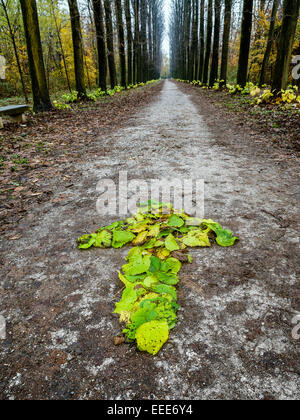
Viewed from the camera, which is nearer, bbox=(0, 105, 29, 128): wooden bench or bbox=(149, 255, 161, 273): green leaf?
bbox=(149, 255, 161, 273): green leaf

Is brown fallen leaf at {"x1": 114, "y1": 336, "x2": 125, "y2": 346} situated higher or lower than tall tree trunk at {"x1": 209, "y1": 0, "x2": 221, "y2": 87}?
lower

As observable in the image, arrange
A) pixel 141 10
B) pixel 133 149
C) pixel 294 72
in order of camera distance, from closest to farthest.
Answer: pixel 133 149
pixel 294 72
pixel 141 10

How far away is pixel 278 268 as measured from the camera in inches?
62.9

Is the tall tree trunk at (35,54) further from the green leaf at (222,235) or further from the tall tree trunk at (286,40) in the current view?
the green leaf at (222,235)

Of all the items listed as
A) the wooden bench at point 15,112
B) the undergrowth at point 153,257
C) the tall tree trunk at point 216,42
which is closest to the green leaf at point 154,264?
the undergrowth at point 153,257

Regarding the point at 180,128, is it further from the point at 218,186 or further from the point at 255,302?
the point at 255,302

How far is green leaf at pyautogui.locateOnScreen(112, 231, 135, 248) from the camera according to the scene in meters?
1.90

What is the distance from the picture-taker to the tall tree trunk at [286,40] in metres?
7.07

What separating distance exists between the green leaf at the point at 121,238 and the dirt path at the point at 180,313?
0.10m

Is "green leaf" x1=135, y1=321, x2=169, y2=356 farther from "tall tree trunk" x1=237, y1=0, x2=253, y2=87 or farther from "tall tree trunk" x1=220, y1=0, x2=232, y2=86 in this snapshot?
"tall tree trunk" x1=220, y1=0, x2=232, y2=86

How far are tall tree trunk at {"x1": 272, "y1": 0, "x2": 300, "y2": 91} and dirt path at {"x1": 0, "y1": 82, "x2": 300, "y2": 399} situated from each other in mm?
6937

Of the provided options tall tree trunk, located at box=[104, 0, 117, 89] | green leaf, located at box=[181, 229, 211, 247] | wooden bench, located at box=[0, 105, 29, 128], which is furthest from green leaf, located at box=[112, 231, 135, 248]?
tall tree trunk, located at box=[104, 0, 117, 89]

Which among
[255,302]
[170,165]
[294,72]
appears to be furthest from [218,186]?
[294,72]
